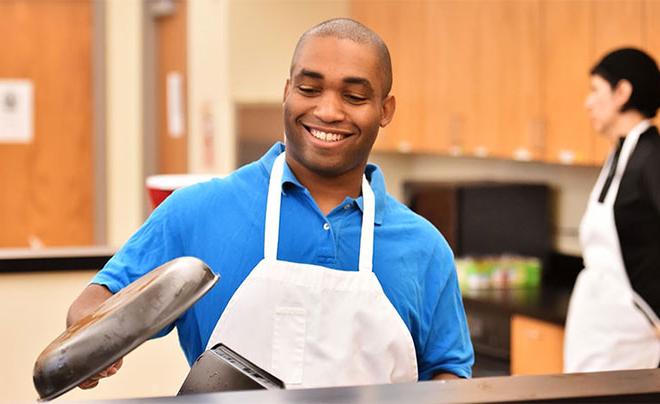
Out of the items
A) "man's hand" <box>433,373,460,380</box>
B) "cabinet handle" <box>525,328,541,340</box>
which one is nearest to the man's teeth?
"man's hand" <box>433,373,460,380</box>

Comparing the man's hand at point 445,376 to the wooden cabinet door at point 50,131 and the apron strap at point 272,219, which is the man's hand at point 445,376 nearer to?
the apron strap at point 272,219

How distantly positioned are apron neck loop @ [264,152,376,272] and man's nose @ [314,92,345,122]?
0.39 feet

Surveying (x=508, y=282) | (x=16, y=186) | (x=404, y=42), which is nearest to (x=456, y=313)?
(x=508, y=282)

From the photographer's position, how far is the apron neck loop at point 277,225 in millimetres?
1537

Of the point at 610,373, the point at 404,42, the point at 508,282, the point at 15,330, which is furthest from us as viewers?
the point at 404,42

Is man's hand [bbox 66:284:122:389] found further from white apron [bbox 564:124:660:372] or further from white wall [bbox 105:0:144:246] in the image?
white wall [bbox 105:0:144:246]

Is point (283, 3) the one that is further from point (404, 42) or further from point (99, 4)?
point (99, 4)

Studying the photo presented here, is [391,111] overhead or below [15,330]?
overhead

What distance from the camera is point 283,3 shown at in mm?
5578

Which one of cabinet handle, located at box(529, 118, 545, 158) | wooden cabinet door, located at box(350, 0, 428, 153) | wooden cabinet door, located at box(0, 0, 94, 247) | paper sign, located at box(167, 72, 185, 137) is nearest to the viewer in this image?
cabinet handle, located at box(529, 118, 545, 158)

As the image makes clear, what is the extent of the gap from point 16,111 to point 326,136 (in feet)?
16.4

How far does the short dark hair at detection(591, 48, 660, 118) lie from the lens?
3.37 meters

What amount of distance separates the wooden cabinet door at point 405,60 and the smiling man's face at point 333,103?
3.61 meters

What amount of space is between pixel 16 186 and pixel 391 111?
4.94 meters
